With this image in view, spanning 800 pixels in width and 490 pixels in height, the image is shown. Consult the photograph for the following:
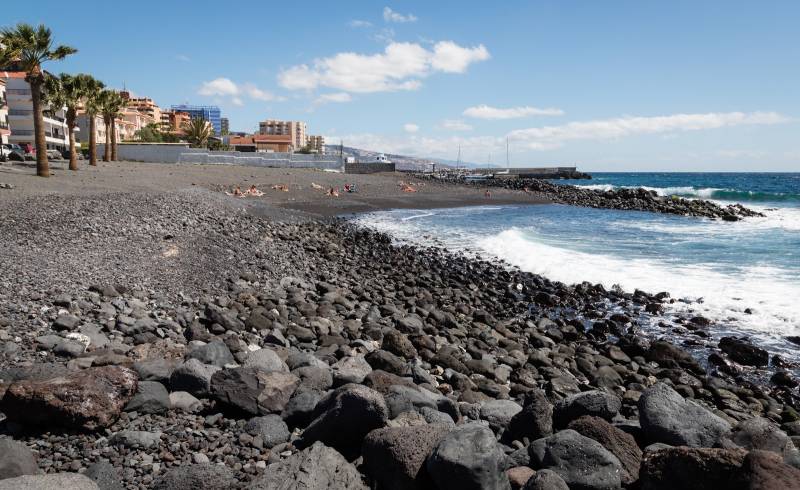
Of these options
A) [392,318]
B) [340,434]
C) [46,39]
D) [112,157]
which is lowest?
[392,318]

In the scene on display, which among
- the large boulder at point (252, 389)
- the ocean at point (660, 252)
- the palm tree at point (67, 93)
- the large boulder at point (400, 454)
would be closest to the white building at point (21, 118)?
the palm tree at point (67, 93)

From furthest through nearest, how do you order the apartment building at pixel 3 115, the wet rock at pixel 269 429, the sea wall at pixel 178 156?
the apartment building at pixel 3 115 → the sea wall at pixel 178 156 → the wet rock at pixel 269 429

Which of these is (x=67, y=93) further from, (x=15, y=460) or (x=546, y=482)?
(x=546, y=482)

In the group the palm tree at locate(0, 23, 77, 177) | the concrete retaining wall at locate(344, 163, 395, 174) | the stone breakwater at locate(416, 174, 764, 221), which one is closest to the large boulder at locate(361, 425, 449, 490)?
the palm tree at locate(0, 23, 77, 177)

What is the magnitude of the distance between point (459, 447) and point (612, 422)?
1907 mm

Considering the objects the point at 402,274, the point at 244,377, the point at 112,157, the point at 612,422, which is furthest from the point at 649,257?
the point at 112,157

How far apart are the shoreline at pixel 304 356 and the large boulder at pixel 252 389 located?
0.8 inches

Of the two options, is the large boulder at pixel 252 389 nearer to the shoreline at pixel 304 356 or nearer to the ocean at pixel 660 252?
the shoreline at pixel 304 356

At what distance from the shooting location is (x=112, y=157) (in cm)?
5028

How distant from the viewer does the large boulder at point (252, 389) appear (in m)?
4.97

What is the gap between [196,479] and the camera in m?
3.77

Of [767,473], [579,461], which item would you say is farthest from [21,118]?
[767,473]

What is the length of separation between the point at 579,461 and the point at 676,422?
1.18m

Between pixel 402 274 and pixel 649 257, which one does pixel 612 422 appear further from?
pixel 649 257
